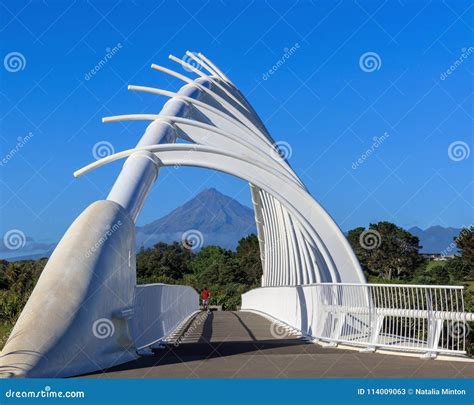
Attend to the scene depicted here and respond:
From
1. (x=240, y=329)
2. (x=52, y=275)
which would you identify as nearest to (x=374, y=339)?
(x=52, y=275)

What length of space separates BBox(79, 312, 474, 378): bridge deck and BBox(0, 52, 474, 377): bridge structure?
53cm

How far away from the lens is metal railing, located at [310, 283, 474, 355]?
14039mm

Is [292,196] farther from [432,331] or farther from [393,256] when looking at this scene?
[393,256]

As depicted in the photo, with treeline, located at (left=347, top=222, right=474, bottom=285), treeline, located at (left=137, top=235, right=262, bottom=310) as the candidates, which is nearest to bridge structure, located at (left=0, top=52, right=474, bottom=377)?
treeline, located at (left=137, top=235, right=262, bottom=310)

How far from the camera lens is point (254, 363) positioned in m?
13.2

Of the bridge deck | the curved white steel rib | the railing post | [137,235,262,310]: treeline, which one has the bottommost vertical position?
the bridge deck

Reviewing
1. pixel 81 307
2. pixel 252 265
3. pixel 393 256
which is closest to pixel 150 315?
pixel 81 307

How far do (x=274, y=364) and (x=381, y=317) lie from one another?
3316mm

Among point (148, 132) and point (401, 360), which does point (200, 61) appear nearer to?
point (148, 132)

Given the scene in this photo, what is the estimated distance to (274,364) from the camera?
13.1 meters

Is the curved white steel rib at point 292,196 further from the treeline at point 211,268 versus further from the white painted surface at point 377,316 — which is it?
the treeline at point 211,268

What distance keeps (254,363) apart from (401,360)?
2383mm

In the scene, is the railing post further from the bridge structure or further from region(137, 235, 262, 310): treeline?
region(137, 235, 262, 310): treeline

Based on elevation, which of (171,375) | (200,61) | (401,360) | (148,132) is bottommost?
(171,375)
